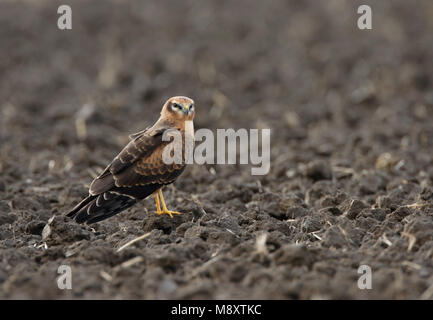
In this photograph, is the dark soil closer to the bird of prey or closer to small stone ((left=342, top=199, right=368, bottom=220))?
small stone ((left=342, top=199, right=368, bottom=220))

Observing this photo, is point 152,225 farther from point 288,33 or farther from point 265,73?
point 288,33

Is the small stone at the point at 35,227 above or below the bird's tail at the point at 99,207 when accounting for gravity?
below

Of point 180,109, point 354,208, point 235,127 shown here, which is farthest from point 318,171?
point 235,127

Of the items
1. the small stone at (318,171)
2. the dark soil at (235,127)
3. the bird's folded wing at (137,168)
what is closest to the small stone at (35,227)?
the dark soil at (235,127)

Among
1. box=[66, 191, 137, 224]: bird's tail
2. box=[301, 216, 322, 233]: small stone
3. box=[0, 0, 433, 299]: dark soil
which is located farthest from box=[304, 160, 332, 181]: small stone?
A: box=[66, 191, 137, 224]: bird's tail

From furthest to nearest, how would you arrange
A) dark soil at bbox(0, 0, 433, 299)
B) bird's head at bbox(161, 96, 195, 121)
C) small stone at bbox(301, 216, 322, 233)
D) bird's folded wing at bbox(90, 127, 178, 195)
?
1. bird's head at bbox(161, 96, 195, 121)
2. bird's folded wing at bbox(90, 127, 178, 195)
3. small stone at bbox(301, 216, 322, 233)
4. dark soil at bbox(0, 0, 433, 299)

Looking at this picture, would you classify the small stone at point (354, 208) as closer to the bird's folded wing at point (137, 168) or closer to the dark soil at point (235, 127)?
the dark soil at point (235, 127)

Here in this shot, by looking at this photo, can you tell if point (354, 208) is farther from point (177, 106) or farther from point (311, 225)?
point (177, 106)
